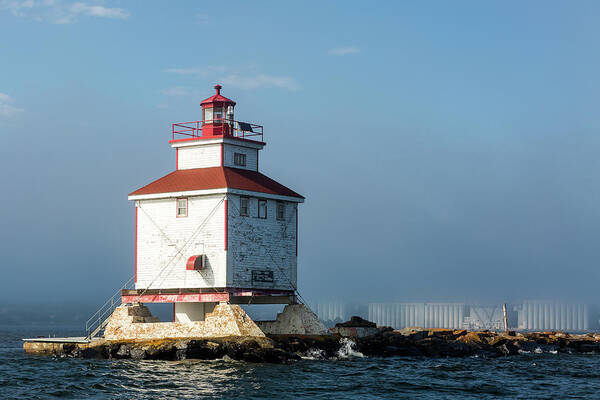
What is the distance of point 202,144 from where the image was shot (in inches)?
1781

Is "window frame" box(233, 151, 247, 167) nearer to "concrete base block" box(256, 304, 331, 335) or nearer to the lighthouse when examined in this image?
the lighthouse

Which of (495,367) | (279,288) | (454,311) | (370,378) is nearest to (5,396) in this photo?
(370,378)

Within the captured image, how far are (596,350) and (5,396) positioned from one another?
119 ft

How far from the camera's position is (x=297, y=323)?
4472cm

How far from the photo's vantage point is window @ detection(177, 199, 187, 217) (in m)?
42.7

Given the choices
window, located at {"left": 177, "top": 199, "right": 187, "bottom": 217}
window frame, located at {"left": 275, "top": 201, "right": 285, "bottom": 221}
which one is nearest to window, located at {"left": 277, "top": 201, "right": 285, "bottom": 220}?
window frame, located at {"left": 275, "top": 201, "right": 285, "bottom": 221}

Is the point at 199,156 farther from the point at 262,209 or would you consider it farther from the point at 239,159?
the point at 262,209

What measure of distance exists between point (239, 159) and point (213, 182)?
3.82 metres

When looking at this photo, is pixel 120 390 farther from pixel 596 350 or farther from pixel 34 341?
pixel 596 350

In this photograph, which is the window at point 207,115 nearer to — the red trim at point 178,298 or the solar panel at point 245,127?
the solar panel at point 245,127

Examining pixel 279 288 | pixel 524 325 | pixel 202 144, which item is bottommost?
pixel 524 325

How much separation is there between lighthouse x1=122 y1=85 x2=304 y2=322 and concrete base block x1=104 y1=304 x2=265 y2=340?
36.4 inches

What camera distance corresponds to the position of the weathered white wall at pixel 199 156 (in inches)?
1769

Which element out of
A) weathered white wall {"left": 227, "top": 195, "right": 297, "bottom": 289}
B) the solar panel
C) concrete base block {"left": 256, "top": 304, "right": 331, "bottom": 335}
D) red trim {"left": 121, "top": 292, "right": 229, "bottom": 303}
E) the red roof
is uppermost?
the solar panel
